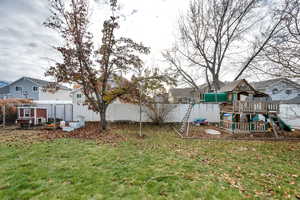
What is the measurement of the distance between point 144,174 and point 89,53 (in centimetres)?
776

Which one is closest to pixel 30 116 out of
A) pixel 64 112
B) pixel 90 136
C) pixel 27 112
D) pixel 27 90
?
pixel 27 112

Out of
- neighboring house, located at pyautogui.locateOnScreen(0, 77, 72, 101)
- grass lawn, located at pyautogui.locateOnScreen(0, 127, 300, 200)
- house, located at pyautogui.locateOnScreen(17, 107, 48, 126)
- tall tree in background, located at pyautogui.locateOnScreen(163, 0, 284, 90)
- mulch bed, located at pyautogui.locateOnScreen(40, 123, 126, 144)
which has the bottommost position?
mulch bed, located at pyautogui.locateOnScreen(40, 123, 126, 144)

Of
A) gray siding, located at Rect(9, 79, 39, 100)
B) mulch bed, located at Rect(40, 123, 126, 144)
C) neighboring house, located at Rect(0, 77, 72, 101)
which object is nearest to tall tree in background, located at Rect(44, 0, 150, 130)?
mulch bed, located at Rect(40, 123, 126, 144)

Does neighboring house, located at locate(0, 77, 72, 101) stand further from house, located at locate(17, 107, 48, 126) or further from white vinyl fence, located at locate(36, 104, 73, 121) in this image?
house, located at locate(17, 107, 48, 126)

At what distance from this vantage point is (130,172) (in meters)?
3.32

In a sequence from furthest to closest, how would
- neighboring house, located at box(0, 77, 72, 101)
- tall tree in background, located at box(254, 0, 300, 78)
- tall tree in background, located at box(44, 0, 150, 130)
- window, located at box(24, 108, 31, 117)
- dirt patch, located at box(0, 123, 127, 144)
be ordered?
neighboring house, located at box(0, 77, 72, 101)
window, located at box(24, 108, 31, 117)
tall tree in background, located at box(44, 0, 150, 130)
dirt patch, located at box(0, 123, 127, 144)
tall tree in background, located at box(254, 0, 300, 78)

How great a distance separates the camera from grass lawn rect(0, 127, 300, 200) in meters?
2.50

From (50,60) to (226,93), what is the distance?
1268 cm

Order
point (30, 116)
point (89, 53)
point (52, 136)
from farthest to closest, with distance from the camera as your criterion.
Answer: point (30, 116), point (89, 53), point (52, 136)

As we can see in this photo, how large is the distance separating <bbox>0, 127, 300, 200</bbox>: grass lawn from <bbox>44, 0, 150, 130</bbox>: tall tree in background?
4491 mm

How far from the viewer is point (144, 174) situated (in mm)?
3230

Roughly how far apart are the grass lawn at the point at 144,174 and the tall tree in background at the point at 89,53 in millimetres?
4491

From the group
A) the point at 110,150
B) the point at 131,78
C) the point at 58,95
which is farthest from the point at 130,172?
the point at 58,95

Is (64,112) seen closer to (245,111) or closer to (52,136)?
(52,136)
